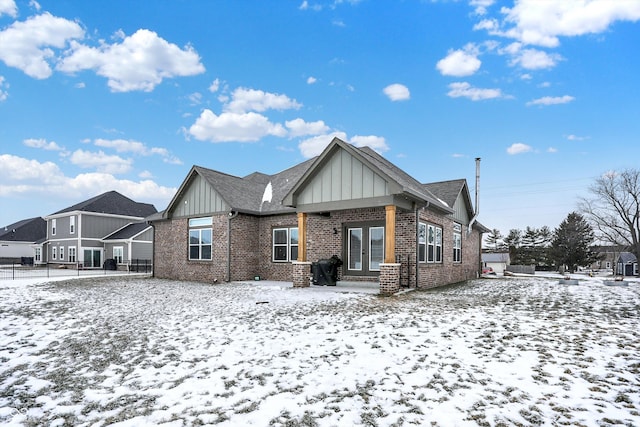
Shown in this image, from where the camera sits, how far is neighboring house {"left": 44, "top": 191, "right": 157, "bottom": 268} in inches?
1276

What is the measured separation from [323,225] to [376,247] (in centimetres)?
240

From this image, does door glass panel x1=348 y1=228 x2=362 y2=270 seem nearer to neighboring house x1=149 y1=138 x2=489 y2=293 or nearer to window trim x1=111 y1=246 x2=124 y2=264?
neighboring house x1=149 y1=138 x2=489 y2=293

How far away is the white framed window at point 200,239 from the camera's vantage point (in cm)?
1730

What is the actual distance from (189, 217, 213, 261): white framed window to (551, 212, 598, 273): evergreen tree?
→ 5229 centimetres

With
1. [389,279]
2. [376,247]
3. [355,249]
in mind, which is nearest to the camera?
[389,279]

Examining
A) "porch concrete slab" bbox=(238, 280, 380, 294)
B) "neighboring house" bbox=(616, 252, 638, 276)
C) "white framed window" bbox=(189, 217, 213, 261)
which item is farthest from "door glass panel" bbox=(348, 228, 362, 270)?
"neighboring house" bbox=(616, 252, 638, 276)

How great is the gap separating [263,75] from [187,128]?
7.04 meters

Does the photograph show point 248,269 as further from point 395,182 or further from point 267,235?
point 395,182

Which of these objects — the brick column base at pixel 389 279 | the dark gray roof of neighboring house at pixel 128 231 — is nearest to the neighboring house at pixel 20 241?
the dark gray roof of neighboring house at pixel 128 231

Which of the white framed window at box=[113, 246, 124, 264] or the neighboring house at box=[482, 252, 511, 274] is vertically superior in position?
the white framed window at box=[113, 246, 124, 264]

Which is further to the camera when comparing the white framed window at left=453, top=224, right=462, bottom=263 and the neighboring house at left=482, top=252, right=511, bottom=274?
the neighboring house at left=482, top=252, right=511, bottom=274

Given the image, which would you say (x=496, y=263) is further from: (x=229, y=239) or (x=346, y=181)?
(x=346, y=181)

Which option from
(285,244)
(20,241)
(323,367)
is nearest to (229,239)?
(285,244)

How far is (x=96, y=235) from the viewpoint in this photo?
1341 inches
